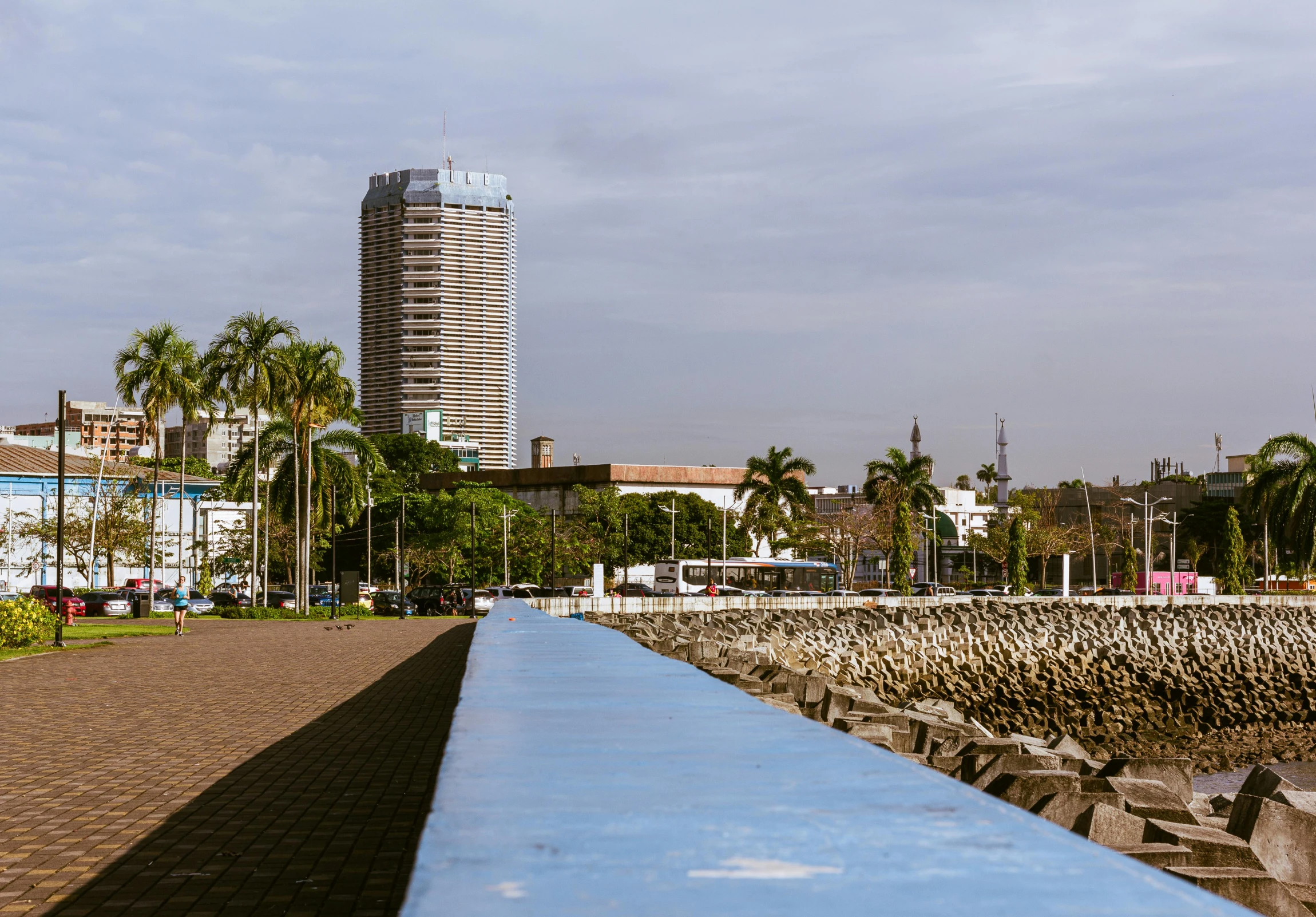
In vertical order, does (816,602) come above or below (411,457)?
below

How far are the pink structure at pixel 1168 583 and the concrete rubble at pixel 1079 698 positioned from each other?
1144 centimetres

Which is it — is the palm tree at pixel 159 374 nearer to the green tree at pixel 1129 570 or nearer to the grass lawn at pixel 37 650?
the grass lawn at pixel 37 650

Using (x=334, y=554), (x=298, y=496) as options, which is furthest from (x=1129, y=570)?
(x=298, y=496)

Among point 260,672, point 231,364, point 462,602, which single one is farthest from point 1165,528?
point 260,672

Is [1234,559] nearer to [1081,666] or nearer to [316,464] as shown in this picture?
[1081,666]

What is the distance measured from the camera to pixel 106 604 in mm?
58156

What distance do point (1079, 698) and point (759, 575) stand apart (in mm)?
37925

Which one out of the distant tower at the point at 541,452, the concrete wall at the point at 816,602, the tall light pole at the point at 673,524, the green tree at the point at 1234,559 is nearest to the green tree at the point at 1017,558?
the green tree at the point at 1234,559

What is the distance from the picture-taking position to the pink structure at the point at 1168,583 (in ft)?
229

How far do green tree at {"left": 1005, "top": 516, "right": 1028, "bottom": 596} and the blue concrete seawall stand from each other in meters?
74.6

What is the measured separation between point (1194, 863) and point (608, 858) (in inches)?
176

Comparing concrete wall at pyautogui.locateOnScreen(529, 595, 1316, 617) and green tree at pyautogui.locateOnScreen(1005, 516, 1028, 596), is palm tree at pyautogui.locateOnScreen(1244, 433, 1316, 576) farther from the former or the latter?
green tree at pyautogui.locateOnScreen(1005, 516, 1028, 596)

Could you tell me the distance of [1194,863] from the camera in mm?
6062

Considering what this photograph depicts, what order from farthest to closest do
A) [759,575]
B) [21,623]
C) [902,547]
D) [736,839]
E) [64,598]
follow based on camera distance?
1. [759,575]
2. [902,547]
3. [64,598]
4. [21,623]
5. [736,839]
